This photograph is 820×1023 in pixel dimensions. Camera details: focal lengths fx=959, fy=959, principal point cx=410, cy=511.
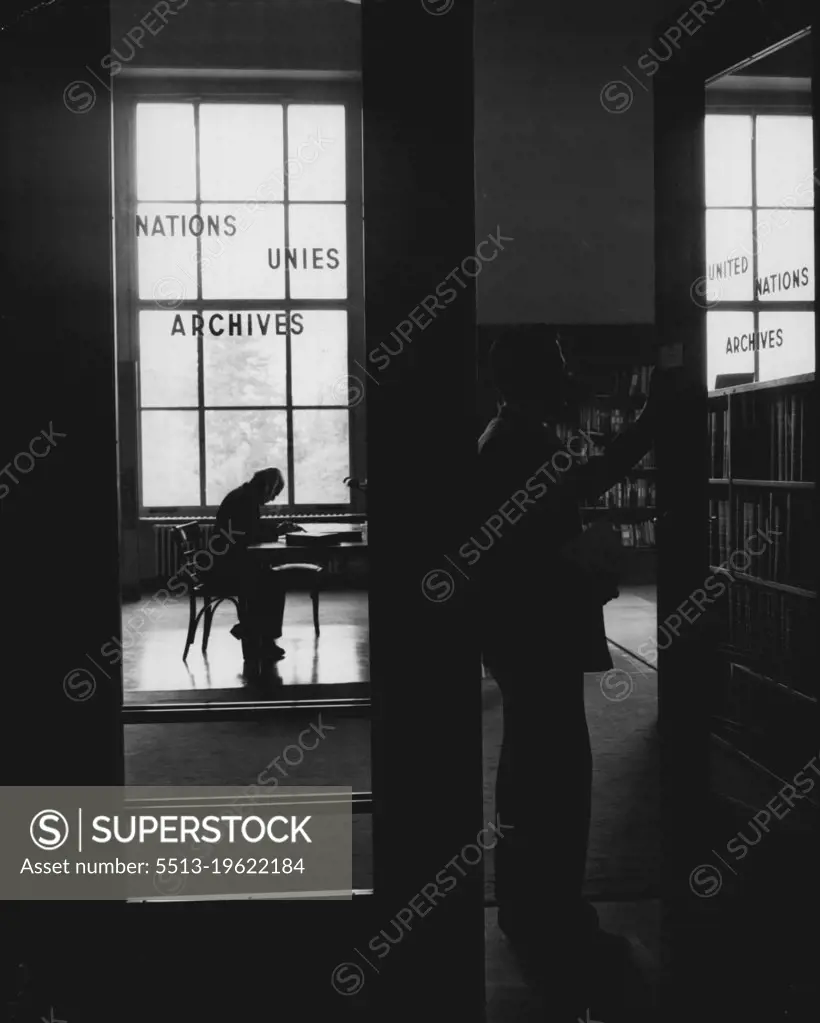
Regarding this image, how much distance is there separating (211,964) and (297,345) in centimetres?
881

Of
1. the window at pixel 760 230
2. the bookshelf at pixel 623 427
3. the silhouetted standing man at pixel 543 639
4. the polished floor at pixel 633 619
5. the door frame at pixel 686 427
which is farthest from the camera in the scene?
the window at pixel 760 230

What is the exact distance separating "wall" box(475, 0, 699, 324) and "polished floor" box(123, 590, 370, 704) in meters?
3.78

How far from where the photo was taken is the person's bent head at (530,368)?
2.26 meters

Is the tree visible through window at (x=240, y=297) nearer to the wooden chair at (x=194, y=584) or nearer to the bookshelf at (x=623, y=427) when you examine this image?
the bookshelf at (x=623, y=427)

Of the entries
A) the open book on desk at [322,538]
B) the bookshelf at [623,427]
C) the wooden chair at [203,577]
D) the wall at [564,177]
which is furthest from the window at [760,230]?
the wooden chair at [203,577]

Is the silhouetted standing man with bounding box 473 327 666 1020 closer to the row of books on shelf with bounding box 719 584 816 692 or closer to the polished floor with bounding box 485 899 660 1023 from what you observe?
the polished floor with bounding box 485 899 660 1023

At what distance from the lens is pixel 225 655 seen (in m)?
6.58

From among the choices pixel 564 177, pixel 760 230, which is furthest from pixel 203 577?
Answer: pixel 760 230

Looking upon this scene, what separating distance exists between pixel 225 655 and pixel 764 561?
12.8ft

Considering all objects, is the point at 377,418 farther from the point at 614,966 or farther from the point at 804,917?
the point at 804,917

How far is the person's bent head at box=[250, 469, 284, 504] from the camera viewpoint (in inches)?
232

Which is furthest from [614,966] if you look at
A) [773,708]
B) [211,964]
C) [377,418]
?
[773,708]

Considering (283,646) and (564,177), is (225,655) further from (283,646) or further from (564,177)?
(564,177)

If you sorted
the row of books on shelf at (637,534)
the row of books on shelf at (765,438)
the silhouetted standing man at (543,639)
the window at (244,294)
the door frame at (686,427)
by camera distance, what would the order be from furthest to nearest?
the window at (244,294) < the row of books on shelf at (637,534) < the row of books on shelf at (765,438) < the door frame at (686,427) < the silhouetted standing man at (543,639)
